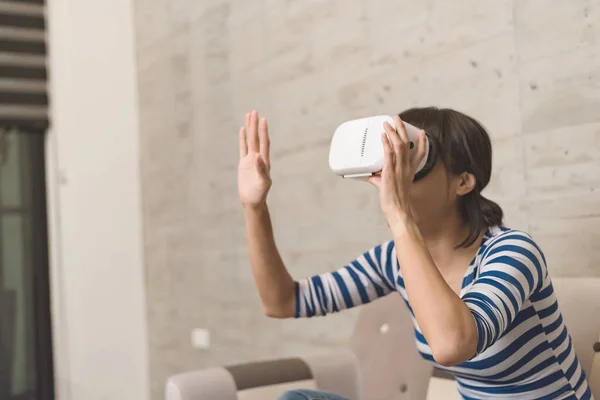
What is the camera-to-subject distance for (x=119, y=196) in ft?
12.6

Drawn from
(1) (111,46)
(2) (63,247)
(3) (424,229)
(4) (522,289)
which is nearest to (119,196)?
(2) (63,247)

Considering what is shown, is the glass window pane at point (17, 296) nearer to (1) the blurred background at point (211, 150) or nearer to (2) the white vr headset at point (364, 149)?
(1) the blurred background at point (211, 150)

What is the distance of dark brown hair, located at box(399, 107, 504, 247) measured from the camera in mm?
1366

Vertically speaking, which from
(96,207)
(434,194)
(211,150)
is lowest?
(434,194)

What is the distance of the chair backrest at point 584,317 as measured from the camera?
142 cm

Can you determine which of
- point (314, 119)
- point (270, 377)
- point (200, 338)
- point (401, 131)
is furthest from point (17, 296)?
point (401, 131)

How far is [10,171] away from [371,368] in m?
2.84

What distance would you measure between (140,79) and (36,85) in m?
0.63

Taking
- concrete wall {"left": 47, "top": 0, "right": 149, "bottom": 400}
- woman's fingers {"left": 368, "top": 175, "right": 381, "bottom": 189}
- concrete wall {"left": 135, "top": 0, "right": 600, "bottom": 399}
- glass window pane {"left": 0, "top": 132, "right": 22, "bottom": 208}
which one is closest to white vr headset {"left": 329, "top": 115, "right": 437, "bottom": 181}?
woman's fingers {"left": 368, "top": 175, "right": 381, "bottom": 189}

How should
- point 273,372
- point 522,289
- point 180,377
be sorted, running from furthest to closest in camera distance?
point 273,372
point 180,377
point 522,289

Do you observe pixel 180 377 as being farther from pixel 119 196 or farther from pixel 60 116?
pixel 60 116

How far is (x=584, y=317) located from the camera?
1.45m

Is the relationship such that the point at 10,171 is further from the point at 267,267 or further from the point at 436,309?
the point at 436,309

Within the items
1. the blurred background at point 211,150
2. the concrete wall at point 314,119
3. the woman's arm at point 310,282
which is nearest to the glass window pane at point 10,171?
the blurred background at point 211,150
